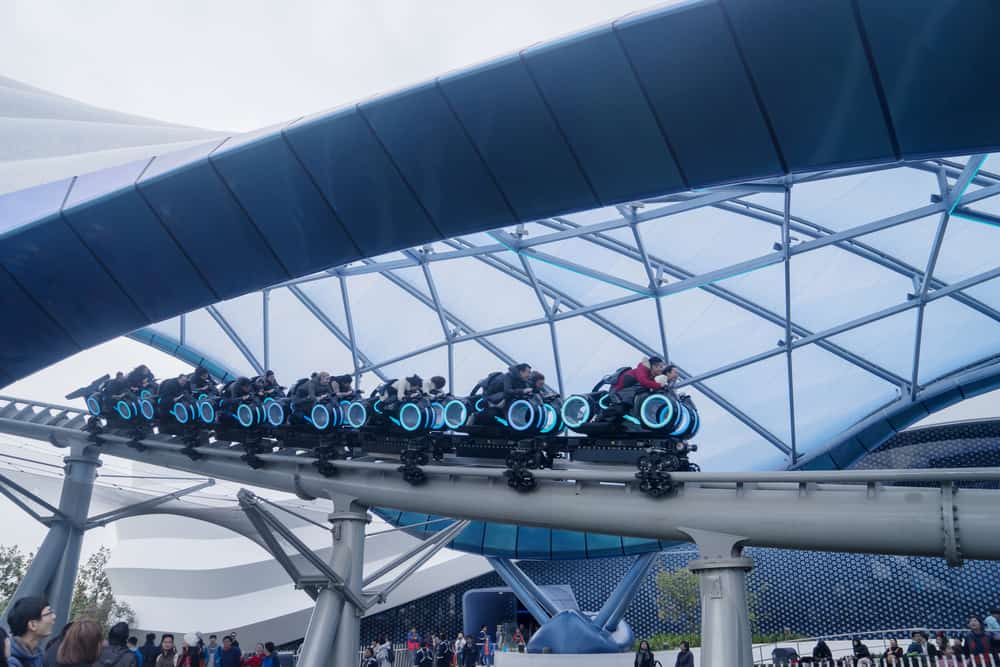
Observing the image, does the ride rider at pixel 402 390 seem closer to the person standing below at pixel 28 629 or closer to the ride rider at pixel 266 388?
the ride rider at pixel 266 388

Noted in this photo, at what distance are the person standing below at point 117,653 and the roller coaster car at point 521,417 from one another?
25.4 feet

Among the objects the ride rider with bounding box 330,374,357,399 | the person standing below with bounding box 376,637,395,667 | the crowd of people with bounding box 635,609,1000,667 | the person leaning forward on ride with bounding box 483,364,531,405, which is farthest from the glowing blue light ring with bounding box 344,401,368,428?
the person standing below with bounding box 376,637,395,667

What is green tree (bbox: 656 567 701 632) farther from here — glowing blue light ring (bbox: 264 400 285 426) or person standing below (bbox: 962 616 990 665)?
glowing blue light ring (bbox: 264 400 285 426)

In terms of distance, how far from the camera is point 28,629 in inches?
195

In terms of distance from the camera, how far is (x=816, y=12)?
35.2 ft

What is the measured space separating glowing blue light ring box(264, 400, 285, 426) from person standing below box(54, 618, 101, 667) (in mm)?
11791

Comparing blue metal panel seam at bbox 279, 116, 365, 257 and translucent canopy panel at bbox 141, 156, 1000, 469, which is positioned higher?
translucent canopy panel at bbox 141, 156, 1000, 469

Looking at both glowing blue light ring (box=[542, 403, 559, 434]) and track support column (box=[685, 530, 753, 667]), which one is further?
glowing blue light ring (box=[542, 403, 559, 434])

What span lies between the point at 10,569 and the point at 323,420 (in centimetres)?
1046

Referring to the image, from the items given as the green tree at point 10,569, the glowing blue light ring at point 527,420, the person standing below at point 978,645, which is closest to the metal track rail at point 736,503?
the glowing blue light ring at point 527,420

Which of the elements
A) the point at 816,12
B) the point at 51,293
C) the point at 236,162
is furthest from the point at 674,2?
the point at 51,293

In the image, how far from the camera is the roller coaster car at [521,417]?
1367 cm

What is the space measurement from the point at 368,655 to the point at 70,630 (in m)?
29.0

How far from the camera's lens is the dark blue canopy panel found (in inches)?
436
